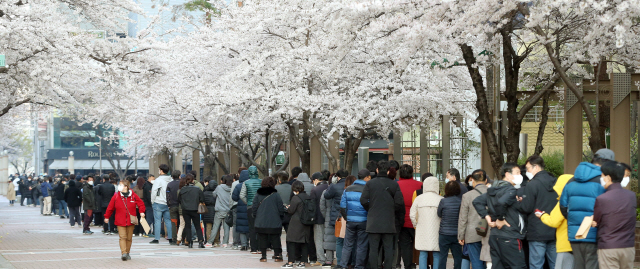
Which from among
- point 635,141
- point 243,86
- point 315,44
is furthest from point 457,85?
point 635,141

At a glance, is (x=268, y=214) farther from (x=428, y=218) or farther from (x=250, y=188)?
(x=428, y=218)

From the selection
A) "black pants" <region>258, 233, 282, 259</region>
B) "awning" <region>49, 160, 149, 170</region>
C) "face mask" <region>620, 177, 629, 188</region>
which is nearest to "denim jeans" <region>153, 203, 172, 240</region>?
"black pants" <region>258, 233, 282, 259</region>

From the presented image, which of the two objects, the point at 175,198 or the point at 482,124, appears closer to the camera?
the point at 482,124

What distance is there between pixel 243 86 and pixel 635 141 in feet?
36.2

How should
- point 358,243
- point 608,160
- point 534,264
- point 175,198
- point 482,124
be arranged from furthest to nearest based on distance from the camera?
point 175,198, point 482,124, point 358,243, point 534,264, point 608,160

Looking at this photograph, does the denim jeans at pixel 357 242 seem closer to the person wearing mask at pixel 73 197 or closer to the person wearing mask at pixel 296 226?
the person wearing mask at pixel 296 226

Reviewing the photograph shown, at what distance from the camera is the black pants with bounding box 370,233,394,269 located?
1114 centimetres

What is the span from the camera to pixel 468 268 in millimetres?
10492

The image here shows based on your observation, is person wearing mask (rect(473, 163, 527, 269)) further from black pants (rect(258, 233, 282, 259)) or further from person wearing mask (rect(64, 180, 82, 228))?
person wearing mask (rect(64, 180, 82, 228))

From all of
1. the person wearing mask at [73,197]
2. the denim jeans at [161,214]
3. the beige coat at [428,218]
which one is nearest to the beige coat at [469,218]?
the beige coat at [428,218]

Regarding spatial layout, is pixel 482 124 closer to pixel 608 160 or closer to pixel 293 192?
pixel 293 192

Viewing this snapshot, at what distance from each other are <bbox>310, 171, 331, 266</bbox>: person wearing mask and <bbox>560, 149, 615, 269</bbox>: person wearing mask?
5788mm

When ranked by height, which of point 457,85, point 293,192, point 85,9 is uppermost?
point 85,9

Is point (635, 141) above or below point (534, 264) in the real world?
above
